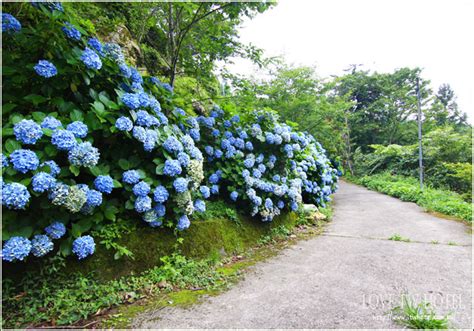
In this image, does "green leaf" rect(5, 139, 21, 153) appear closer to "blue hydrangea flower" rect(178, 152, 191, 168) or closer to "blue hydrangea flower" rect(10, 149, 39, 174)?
"blue hydrangea flower" rect(10, 149, 39, 174)

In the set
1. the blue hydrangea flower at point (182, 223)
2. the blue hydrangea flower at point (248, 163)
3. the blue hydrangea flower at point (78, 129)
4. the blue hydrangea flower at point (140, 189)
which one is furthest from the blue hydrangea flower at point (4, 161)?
the blue hydrangea flower at point (248, 163)

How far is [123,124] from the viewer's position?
1.98 meters

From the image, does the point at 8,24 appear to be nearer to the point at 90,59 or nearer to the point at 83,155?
the point at 90,59

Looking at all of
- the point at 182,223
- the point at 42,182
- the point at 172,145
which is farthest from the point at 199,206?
the point at 42,182

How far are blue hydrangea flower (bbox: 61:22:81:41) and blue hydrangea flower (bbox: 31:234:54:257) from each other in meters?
1.47

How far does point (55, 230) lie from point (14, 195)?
350mm

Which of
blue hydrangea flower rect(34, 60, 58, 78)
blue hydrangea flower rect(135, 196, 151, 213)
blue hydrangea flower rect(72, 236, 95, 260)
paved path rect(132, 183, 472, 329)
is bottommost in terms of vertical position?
paved path rect(132, 183, 472, 329)

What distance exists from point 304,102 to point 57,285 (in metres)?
7.96

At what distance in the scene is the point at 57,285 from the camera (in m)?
1.71

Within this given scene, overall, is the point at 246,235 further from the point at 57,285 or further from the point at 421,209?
the point at 421,209

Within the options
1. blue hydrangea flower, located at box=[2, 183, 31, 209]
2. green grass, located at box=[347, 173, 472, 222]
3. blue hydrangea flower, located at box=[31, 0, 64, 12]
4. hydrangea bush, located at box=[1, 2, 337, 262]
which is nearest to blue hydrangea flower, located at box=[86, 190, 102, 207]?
hydrangea bush, located at box=[1, 2, 337, 262]

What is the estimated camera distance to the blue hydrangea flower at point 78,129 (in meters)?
1.78

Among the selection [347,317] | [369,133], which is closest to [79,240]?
[347,317]

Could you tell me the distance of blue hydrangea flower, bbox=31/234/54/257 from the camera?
5.16 feet
